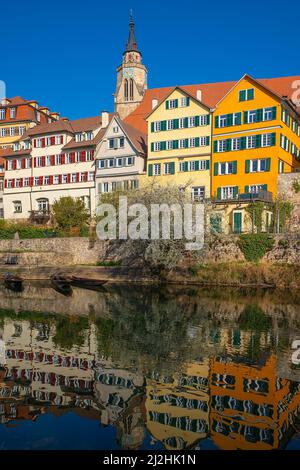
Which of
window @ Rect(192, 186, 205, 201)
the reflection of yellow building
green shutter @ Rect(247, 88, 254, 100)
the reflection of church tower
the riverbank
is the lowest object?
the reflection of yellow building

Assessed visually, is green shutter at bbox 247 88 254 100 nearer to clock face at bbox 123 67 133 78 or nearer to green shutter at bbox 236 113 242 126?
green shutter at bbox 236 113 242 126

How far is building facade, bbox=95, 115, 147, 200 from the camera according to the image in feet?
169

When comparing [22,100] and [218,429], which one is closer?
[218,429]

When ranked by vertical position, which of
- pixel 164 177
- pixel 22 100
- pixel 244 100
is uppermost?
pixel 22 100

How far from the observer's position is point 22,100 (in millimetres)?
69812

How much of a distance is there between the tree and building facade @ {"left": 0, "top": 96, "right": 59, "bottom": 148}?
2164 cm

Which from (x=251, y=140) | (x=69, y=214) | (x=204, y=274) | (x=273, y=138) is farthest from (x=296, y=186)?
(x=69, y=214)

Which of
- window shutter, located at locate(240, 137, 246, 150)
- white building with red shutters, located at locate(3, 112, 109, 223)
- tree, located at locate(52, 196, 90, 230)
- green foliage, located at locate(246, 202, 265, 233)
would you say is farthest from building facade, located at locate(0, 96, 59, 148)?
green foliage, located at locate(246, 202, 265, 233)

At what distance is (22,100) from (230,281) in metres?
48.7

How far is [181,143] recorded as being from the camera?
48562mm

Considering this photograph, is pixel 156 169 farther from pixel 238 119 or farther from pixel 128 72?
pixel 128 72

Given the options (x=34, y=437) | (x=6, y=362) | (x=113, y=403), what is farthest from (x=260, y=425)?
(x=6, y=362)

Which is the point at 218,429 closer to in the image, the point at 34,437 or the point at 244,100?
the point at 34,437

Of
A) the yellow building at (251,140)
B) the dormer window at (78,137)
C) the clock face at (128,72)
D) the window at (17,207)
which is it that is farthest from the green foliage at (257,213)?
the clock face at (128,72)
